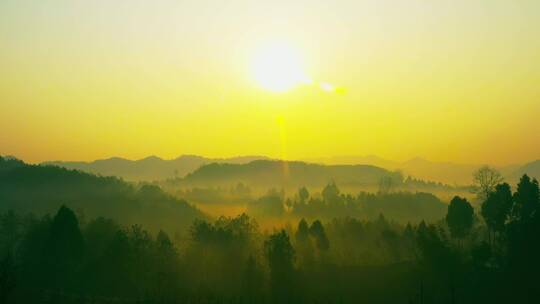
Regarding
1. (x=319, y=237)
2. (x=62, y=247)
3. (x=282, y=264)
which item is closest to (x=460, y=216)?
(x=282, y=264)

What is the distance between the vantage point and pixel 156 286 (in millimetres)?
101250

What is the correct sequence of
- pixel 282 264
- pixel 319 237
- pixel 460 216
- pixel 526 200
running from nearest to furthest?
1. pixel 526 200
2. pixel 282 264
3. pixel 460 216
4. pixel 319 237

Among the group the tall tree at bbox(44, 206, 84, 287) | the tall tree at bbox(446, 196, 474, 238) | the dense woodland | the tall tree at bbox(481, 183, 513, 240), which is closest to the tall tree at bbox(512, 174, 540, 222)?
Result: the dense woodland

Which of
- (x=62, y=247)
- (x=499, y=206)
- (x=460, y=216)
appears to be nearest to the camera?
(x=62, y=247)

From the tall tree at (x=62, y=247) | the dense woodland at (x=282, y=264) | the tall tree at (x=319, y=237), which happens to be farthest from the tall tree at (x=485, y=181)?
the tall tree at (x=62, y=247)

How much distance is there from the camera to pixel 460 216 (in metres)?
102

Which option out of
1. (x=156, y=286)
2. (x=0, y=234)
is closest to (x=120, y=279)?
(x=156, y=286)

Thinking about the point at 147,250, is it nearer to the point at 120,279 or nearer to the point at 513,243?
the point at 120,279

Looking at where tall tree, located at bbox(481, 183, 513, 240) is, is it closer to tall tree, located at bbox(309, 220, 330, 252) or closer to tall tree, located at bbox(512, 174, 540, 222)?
tall tree, located at bbox(512, 174, 540, 222)

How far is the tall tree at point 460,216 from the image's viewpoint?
10138 cm

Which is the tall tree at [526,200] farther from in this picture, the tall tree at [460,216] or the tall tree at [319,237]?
the tall tree at [319,237]

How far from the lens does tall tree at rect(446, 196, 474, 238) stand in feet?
333

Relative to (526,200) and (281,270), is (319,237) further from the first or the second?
(526,200)

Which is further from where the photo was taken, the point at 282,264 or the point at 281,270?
the point at 282,264
